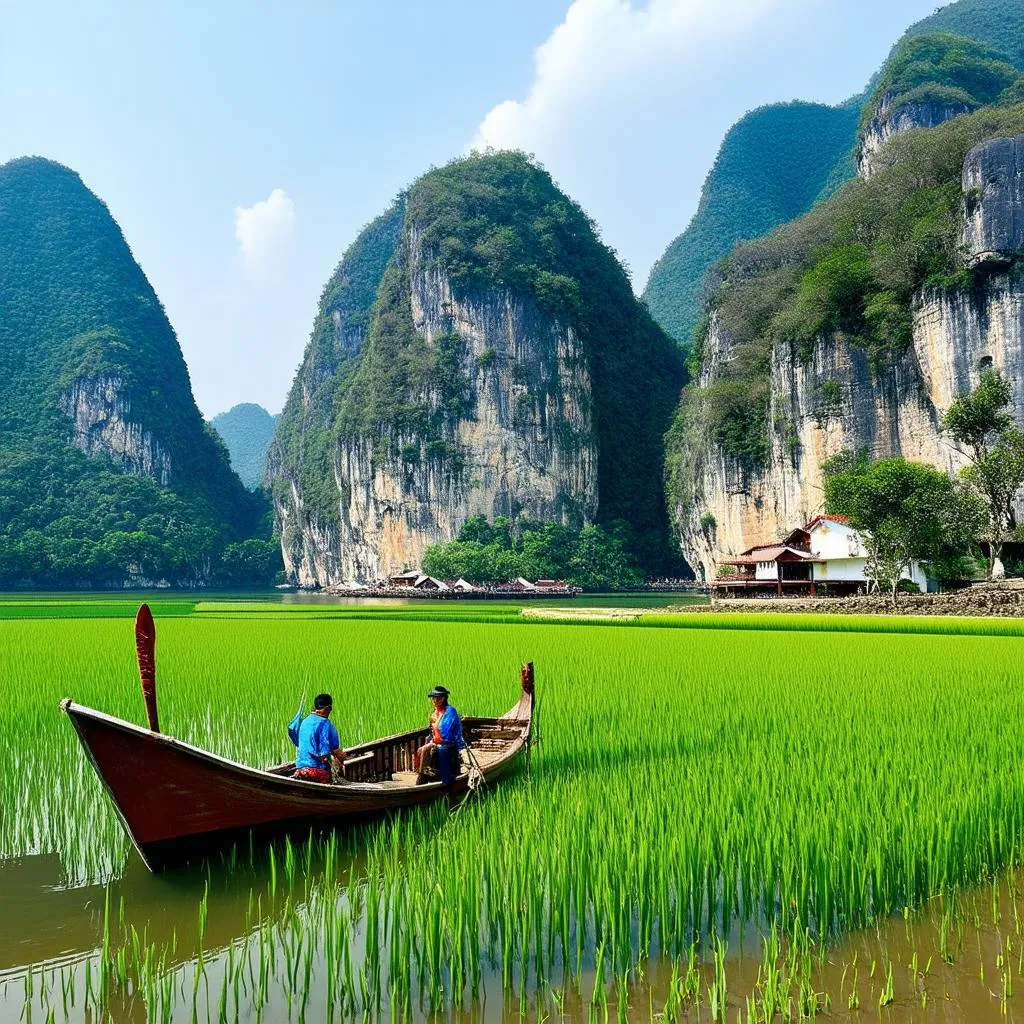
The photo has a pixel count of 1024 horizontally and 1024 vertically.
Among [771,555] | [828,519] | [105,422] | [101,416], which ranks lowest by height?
[771,555]

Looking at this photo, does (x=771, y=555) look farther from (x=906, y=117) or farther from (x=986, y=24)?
(x=986, y=24)

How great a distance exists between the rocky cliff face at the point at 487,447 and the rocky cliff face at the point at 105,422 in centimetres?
3991

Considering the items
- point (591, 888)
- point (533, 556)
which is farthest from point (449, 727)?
point (533, 556)

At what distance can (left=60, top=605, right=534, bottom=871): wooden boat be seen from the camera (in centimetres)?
416

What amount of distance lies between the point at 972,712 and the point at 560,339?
71.8 meters

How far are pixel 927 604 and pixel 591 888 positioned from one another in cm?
2445

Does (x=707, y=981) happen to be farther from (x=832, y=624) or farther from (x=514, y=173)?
(x=514, y=173)

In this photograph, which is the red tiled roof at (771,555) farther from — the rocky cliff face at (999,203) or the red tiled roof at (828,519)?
the rocky cliff face at (999,203)

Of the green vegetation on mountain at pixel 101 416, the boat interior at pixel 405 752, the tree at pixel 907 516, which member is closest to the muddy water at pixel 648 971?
the boat interior at pixel 405 752

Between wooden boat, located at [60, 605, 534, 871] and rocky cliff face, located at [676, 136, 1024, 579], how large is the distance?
35022mm

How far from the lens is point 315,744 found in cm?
530

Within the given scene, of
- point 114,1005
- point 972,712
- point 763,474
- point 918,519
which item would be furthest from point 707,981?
point 763,474

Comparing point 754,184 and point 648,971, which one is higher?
point 754,184

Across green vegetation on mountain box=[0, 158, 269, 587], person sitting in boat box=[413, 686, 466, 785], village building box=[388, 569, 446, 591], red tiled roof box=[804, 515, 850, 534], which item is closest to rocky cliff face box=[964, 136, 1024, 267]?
red tiled roof box=[804, 515, 850, 534]
